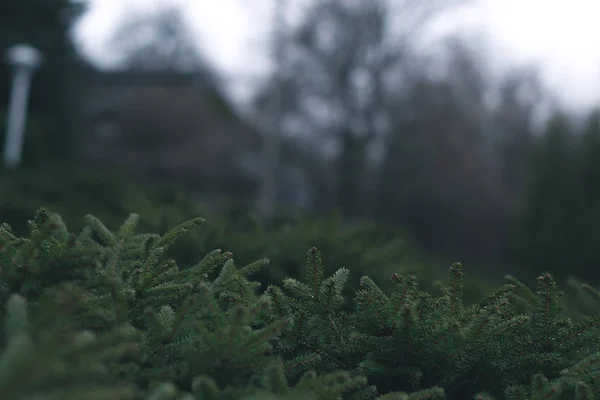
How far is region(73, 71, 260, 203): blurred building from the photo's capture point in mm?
26047

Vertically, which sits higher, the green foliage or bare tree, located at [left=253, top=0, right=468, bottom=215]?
bare tree, located at [left=253, top=0, right=468, bottom=215]

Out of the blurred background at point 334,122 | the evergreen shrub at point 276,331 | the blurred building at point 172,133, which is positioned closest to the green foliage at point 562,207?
the blurred background at point 334,122

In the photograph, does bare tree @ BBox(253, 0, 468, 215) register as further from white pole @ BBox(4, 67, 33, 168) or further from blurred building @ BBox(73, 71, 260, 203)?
white pole @ BBox(4, 67, 33, 168)

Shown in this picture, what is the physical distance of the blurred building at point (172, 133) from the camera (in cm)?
2605

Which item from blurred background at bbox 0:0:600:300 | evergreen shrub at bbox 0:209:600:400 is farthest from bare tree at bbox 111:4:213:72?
evergreen shrub at bbox 0:209:600:400

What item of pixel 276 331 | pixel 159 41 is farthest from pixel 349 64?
pixel 276 331

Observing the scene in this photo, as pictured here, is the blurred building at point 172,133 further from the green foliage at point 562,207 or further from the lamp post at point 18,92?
the green foliage at point 562,207

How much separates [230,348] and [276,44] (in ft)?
67.5

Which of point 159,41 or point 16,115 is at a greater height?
point 159,41

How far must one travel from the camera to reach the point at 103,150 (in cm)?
2558

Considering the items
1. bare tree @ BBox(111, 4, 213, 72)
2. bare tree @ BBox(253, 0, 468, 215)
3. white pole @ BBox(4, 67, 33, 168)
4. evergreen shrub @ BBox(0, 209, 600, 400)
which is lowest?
evergreen shrub @ BBox(0, 209, 600, 400)

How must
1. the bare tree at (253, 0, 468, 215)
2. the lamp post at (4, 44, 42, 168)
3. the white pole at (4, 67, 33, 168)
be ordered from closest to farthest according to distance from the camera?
the lamp post at (4, 44, 42, 168)
the white pole at (4, 67, 33, 168)
the bare tree at (253, 0, 468, 215)

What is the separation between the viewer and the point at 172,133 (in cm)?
2762

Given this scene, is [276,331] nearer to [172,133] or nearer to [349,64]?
[349,64]
